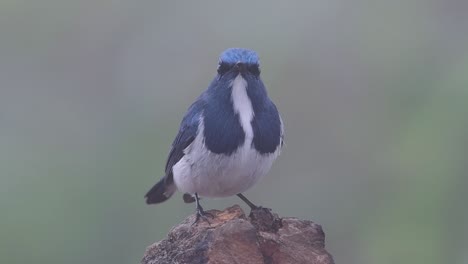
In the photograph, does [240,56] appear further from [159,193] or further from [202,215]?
[159,193]

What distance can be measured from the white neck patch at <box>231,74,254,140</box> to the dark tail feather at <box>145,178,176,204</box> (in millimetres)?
1047

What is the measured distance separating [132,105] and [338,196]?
1.70 metres

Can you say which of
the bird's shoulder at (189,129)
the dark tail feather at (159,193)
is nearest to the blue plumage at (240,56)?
the bird's shoulder at (189,129)

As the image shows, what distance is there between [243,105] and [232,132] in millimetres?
154

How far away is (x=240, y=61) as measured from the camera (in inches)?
196

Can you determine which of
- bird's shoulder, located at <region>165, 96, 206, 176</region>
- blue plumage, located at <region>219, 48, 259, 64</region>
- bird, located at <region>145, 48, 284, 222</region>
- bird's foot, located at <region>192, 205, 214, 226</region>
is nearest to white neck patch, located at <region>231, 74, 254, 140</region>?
bird, located at <region>145, 48, 284, 222</region>

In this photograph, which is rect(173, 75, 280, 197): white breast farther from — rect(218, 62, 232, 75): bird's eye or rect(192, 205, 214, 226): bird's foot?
rect(192, 205, 214, 226): bird's foot

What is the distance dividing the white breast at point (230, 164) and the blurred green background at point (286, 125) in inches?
52.8

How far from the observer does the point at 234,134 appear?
5.06 meters

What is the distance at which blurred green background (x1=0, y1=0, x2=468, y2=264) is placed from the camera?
664 centimetres

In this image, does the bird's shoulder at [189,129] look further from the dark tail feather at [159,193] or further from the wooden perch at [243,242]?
the wooden perch at [243,242]

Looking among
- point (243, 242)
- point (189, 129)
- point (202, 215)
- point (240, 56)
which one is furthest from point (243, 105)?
point (243, 242)

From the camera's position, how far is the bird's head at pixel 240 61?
499 centimetres

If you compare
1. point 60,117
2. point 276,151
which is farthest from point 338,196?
point 60,117
